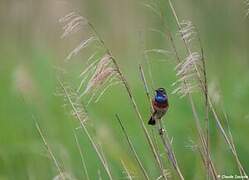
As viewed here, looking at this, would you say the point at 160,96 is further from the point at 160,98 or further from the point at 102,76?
the point at 102,76

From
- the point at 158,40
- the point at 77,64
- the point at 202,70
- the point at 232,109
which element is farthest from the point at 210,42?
the point at 202,70

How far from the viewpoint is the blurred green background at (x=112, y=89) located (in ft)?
10.2

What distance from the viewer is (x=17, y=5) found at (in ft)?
17.9

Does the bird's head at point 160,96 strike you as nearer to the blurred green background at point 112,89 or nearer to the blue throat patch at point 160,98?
the blue throat patch at point 160,98

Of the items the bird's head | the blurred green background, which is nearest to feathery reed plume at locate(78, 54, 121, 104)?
the bird's head

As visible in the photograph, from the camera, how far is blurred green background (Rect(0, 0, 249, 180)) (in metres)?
3.12

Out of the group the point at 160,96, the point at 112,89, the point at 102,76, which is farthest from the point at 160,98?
the point at 112,89

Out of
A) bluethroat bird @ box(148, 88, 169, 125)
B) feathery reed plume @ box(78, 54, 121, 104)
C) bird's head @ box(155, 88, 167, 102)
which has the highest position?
feathery reed plume @ box(78, 54, 121, 104)

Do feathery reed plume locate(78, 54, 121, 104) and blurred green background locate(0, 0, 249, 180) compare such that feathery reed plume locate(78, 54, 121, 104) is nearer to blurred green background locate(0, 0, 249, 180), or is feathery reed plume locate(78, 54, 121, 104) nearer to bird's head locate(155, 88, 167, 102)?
bird's head locate(155, 88, 167, 102)

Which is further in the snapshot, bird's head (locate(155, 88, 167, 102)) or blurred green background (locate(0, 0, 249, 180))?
blurred green background (locate(0, 0, 249, 180))

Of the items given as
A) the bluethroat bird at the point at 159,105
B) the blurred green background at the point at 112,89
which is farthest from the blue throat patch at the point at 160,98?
the blurred green background at the point at 112,89

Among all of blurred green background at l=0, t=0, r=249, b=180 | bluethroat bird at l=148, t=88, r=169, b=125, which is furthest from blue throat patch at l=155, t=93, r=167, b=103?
blurred green background at l=0, t=0, r=249, b=180

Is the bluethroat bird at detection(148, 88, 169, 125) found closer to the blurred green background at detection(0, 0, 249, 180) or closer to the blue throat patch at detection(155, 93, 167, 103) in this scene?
the blue throat patch at detection(155, 93, 167, 103)

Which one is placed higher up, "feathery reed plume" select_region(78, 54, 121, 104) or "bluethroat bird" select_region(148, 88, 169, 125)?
"feathery reed plume" select_region(78, 54, 121, 104)
